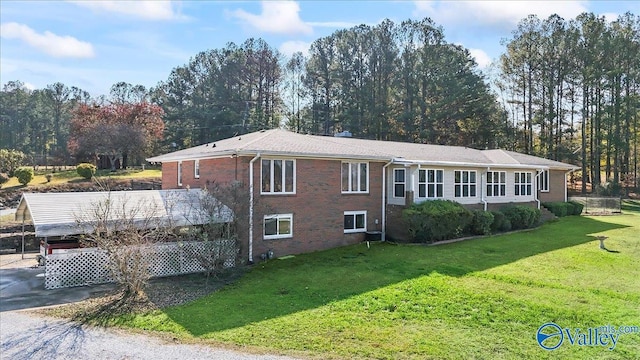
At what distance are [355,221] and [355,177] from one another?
76.8 inches

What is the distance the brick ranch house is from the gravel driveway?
682 cm

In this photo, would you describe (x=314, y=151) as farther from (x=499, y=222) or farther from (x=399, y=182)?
(x=499, y=222)

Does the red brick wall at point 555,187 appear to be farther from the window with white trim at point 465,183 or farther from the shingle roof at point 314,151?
the window with white trim at point 465,183

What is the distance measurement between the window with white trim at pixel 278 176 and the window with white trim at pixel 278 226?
96 cm

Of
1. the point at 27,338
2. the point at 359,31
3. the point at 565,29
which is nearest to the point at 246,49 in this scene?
the point at 359,31

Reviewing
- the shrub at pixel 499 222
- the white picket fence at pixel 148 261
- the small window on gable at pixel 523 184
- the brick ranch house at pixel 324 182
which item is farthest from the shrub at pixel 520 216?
the white picket fence at pixel 148 261

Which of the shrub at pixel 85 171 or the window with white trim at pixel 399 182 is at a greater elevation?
the shrub at pixel 85 171

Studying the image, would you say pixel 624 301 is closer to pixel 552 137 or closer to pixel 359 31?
pixel 552 137

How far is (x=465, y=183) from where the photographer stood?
75.9 feet

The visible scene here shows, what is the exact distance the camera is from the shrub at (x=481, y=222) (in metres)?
21.2

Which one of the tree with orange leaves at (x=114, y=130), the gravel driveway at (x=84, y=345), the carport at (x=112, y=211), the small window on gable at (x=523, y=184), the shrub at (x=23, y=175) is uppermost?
the tree with orange leaves at (x=114, y=130)

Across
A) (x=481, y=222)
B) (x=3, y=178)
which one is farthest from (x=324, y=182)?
(x=3, y=178)

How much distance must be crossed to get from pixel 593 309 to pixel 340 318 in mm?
5713

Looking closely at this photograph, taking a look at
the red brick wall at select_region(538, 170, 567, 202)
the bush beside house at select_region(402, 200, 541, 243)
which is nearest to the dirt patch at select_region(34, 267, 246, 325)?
the bush beside house at select_region(402, 200, 541, 243)
